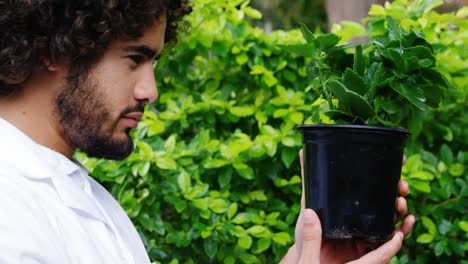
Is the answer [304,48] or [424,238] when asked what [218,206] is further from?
[304,48]

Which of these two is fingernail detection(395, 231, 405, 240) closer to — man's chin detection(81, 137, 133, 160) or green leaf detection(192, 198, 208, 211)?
man's chin detection(81, 137, 133, 160)

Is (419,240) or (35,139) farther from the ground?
(35,139)

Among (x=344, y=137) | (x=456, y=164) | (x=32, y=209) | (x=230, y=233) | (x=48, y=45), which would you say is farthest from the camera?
(x=456, y=164)

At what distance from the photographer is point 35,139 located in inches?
70.8

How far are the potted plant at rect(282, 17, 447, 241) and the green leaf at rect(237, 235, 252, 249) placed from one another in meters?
0.83

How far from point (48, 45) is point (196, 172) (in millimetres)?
970

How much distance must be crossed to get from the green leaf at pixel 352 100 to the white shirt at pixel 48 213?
0.66 m

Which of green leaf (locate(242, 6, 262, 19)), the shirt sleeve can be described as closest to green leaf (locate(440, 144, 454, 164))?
green leaf (locate(242, 6, 262, 19))

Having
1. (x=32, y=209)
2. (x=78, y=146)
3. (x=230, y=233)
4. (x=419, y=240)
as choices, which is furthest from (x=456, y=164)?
(x=32, y=209)

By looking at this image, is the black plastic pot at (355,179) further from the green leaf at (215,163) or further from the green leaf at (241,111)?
the green leaf at (241,111)

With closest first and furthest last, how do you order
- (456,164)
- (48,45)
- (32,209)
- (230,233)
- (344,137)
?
(32,209)
(344,137)
(48,45)
(230,233)
(456,164)

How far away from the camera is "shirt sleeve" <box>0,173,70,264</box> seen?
4.83ft

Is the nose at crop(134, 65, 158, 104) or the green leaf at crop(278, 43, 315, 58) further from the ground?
the green leaf at crop(278, 43, 315, 58)

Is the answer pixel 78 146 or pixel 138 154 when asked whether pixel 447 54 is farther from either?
pixel 78 146
